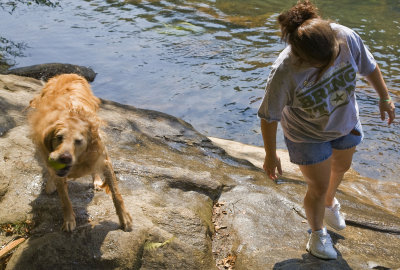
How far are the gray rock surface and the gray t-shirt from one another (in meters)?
1.19

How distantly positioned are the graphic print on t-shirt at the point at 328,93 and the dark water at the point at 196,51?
450cm

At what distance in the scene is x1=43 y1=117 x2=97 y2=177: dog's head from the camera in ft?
10.8

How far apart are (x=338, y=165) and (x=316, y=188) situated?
437 millimetres

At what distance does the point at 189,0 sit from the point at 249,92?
8671 mm

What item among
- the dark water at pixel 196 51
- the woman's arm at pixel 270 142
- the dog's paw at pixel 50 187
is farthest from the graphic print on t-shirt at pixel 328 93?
the dark water at pixel 196 51

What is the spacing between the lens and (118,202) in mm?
3852

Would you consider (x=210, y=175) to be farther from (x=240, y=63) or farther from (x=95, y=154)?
(x=240, y=63)

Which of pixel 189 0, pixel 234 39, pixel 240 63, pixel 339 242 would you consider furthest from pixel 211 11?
pixel 339 242

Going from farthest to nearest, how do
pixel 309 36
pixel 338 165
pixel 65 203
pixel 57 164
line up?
pixel 338 165 < pixel 65 203 < pixel 57 164 < pixel 309 36

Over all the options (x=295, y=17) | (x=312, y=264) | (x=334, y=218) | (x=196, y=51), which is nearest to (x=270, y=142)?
(x=295, y=17)

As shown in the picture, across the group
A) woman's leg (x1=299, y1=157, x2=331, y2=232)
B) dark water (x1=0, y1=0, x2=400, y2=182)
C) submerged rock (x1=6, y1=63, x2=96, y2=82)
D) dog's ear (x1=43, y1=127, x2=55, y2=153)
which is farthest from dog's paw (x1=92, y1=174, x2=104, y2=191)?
submerged rock (x1=6, y1=63, x2=96, y2=82)

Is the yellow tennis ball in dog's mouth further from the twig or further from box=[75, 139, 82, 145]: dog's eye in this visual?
the twig

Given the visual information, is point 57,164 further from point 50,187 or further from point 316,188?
point 316,188

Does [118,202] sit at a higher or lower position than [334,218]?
higher
